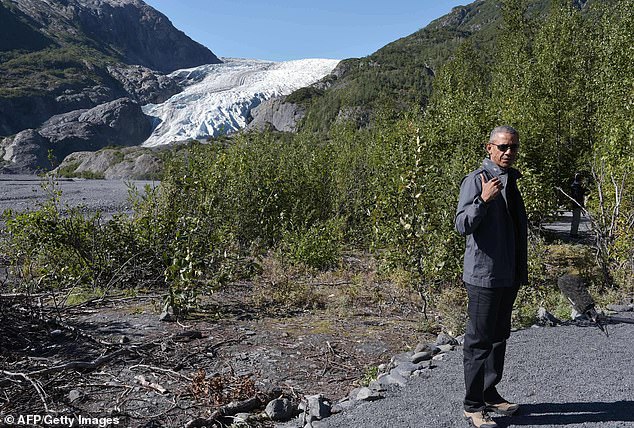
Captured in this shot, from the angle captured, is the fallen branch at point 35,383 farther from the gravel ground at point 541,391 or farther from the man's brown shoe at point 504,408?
the man's brown shoe at point 504,408

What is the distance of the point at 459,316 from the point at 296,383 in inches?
104

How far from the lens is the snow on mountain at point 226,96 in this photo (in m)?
121

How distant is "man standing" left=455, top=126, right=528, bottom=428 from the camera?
3566mm

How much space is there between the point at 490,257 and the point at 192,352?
384 centimetres

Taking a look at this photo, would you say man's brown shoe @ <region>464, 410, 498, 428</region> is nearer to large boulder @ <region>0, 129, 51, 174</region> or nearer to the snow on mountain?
large boulder @ <region>0, 129, 51, 174</region>

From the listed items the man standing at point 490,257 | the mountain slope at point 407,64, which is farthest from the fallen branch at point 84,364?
the mountain slope at point 407,64

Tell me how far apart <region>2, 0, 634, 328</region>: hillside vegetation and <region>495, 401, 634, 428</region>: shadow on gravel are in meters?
2.94

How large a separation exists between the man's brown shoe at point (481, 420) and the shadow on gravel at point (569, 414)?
0.15 meters

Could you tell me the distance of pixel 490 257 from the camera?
3.57m

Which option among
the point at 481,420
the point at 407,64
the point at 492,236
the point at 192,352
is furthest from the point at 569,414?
the point at 407,64

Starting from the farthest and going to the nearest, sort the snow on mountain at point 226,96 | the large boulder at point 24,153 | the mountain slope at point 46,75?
the mountain slope at point 46,75 → the snow on mountain at point 226,96 → the large boulder at point 24,153

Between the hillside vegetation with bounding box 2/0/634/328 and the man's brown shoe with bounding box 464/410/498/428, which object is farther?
the hillside vegetation with bounding box 2/0/634/328

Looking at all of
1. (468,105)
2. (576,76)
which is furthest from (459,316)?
(576,76)

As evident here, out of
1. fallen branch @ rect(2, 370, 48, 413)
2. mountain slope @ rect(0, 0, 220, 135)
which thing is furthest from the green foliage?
mountain slope @ rect(0, 0, 220, 135)
